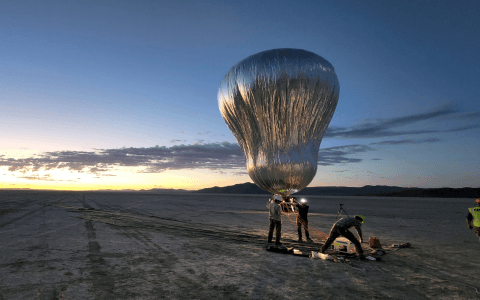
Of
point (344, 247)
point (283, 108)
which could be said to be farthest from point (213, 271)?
point (283, 108)

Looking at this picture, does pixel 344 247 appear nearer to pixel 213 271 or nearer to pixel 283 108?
pixel 213 271

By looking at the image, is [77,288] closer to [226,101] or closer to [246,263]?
[246,263]

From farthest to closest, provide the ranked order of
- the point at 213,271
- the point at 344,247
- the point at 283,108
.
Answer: the point at 283,108 < the point at 344,247 < the point at 213,271

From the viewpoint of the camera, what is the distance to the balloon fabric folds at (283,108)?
9953 millimetres

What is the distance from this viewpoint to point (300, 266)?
6770mm

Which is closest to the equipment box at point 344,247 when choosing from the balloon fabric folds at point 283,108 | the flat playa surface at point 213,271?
the flat playa surface at point 213,271

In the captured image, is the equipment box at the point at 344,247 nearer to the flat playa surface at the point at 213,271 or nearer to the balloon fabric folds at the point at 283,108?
the flat playa surface at the point at 213,271

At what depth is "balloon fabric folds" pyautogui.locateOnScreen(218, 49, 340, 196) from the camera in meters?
9.95

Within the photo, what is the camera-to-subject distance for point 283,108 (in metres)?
10.2

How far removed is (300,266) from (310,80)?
21.3 ft

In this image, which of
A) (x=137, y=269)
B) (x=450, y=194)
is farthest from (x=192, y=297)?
(x=450, y=194)

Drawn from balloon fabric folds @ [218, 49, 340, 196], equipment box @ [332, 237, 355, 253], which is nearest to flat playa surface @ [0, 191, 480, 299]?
equipment box @ [332, 237, 355, 253]

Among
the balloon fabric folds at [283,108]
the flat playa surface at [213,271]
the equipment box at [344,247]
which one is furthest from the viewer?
the balloon fabric folds at [283,108]

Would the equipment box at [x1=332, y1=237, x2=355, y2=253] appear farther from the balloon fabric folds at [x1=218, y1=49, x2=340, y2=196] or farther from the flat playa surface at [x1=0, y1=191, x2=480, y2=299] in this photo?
the balloon fabric folds at [x1=218, y1=49, x2=340, y2=196]
